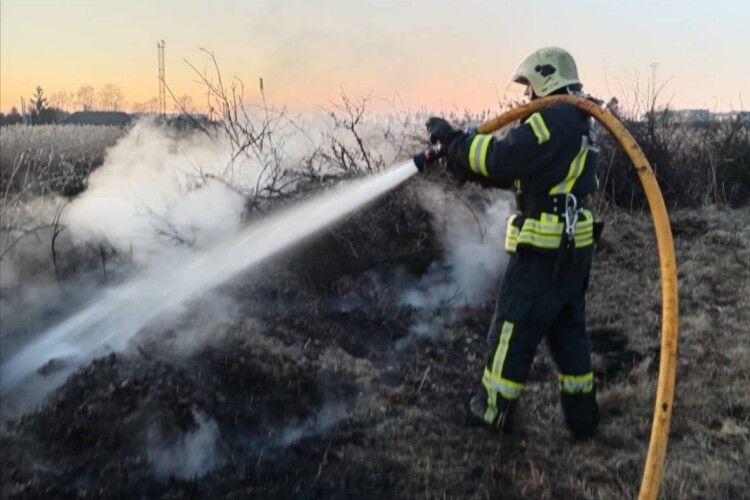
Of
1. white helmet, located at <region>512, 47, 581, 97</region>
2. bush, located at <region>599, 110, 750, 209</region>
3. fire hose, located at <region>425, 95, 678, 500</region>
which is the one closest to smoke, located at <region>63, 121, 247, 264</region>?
white helmet, located at <region>512, 47, 581, 97</region>

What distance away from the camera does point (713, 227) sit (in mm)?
10242

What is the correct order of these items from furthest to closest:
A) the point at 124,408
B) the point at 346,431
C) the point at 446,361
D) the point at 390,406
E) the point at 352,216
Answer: the point at 352,216
the point at 446,361
the point at 390,406
the point at 346,431
the point at 124,408

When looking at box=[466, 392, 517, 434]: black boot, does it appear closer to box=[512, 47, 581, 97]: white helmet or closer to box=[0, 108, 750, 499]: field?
box=[0, 108, 750, 499]: field

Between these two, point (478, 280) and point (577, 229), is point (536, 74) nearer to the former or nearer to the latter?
point (577, 229)

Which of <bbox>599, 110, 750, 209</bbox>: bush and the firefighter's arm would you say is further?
<bbox>599, 110, 750, 209</bbox>: bush

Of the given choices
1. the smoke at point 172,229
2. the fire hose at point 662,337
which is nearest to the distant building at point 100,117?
the smoke at point 172,229

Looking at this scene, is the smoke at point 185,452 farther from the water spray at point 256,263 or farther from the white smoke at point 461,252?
the white smoke at point 461,252

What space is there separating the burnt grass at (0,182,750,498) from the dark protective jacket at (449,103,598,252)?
3.95ft

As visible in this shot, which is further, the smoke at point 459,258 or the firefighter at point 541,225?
A: the smoke at point 459,258

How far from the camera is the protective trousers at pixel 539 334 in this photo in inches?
160

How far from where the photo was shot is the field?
149 inches

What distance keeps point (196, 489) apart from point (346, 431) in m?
1.01

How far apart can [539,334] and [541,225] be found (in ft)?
1.96

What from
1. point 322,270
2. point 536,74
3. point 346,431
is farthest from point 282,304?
point 536,74
